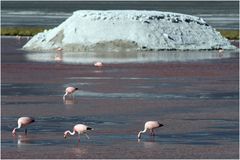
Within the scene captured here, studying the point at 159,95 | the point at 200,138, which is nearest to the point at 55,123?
the point at 200,138

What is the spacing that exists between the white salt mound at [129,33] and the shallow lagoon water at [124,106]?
636 centimetres

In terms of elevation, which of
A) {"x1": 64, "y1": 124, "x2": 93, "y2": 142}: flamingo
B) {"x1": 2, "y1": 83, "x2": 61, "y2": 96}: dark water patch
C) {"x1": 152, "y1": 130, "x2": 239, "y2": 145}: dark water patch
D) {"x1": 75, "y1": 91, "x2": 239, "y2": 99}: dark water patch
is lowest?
{"x1": 152, "y1": 130, "x2": 239, "y2": 145}: dark water patch

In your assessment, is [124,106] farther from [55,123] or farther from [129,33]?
[129,33]

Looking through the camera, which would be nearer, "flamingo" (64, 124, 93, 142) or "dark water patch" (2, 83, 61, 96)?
"flamingo" (64, 124, 93, 142)

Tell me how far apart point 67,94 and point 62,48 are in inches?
962

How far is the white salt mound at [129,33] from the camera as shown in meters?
55.1

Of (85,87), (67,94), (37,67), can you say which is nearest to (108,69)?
(37,67)

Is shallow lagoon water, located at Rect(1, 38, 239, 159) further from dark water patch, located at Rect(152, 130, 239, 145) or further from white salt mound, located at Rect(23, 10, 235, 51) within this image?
white salt mound, located at Rect(23, 10, 235, 51)

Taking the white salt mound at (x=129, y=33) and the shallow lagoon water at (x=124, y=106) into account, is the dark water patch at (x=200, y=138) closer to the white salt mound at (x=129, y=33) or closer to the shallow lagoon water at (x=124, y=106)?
the shallow lagoon water at (x=124, y=106)

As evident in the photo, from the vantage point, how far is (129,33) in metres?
55.0

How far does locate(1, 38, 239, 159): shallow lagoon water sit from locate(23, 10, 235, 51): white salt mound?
6363 millimetres

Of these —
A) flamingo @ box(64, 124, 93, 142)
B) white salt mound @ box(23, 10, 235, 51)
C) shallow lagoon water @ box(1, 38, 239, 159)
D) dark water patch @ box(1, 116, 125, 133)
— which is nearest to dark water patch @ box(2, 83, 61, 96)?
shallow lagoon water @ box(1, 38, 239, 159)

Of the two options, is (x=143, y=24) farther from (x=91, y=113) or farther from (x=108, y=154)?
(x=108, y=154)

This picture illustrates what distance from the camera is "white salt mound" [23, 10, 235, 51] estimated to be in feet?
181
